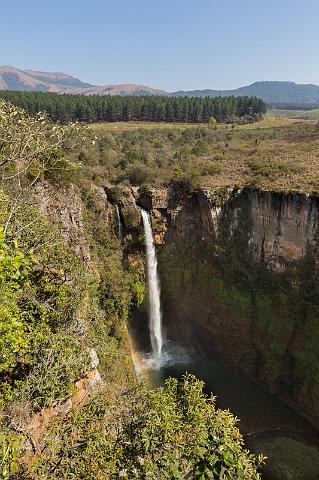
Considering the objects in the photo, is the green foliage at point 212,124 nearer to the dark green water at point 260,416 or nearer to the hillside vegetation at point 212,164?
the hillside vegetation at point 212,164

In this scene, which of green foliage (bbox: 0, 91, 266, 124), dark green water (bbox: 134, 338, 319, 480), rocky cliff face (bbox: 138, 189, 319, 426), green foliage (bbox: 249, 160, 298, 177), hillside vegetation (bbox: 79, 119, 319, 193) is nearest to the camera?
dark green water (bbox: 134, 338, 319, 480)

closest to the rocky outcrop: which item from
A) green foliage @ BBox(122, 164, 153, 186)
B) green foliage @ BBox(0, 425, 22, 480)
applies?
green foliage @ BBox(122, 164, 153, 186)

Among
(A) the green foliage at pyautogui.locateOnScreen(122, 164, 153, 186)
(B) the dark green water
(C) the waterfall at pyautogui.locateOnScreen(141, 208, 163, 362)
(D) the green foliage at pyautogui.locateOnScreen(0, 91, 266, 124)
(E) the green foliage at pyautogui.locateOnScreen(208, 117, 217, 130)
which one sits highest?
(D) the green foliage at pyautogui.locateOnScreen(0, 91, 266, 124)

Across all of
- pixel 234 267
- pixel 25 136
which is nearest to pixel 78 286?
pixel 25 136

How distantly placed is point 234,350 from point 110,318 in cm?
1167

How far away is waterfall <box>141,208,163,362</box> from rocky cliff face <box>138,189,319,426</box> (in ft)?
2.43

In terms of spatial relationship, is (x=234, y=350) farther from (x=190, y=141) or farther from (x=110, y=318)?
(x=190, y=141)

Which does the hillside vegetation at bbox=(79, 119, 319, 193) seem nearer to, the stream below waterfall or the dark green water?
the stream below waterfall

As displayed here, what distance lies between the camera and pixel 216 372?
29891 mm

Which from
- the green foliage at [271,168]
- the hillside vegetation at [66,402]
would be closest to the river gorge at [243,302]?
the green foliage at [271,168]

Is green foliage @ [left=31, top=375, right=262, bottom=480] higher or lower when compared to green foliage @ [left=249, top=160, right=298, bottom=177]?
lower

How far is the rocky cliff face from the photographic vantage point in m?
25.9

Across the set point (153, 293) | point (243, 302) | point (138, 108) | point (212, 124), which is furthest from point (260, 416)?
point (138, 108)

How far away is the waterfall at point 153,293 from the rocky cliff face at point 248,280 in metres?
0.74
